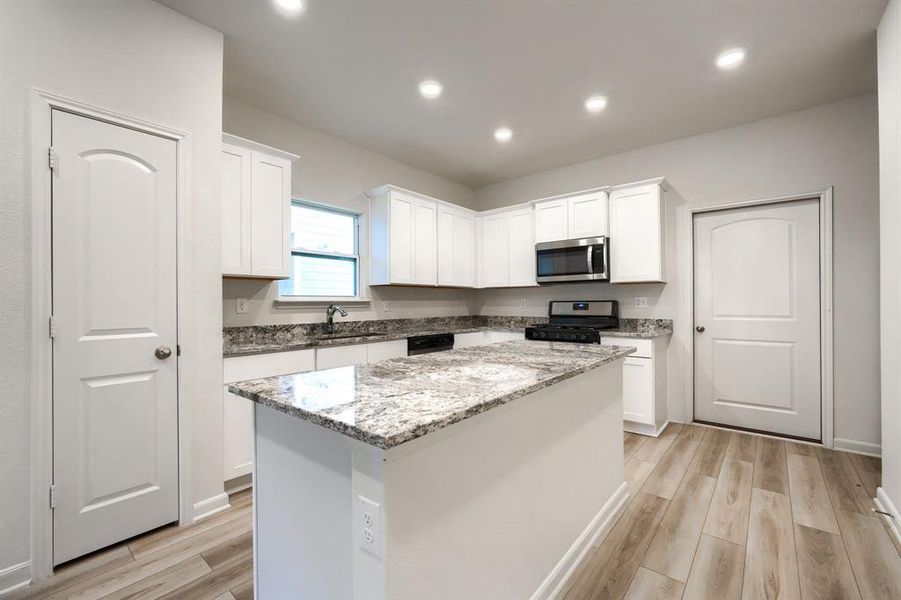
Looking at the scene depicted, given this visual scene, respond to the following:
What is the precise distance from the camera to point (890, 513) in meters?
2.04

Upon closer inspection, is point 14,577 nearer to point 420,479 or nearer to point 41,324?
point 41,324

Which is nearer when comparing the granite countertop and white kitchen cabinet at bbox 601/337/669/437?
the granite countertop

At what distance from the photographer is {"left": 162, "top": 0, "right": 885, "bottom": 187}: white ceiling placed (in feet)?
6.98

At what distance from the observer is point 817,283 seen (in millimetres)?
3217

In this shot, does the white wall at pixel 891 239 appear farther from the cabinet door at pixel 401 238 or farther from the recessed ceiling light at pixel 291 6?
the cabinet door at pixel 401 238

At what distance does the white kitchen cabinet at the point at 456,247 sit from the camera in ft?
14.7

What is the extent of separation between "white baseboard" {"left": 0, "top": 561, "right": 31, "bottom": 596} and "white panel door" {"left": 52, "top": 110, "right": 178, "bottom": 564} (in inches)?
3.6

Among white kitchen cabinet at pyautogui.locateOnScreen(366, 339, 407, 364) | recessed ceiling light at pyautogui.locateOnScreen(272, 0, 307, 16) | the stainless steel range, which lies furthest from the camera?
the stainless steel range

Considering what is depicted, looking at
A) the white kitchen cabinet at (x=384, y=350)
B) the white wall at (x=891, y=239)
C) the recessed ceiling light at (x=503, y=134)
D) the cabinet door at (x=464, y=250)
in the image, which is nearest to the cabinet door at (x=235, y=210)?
the white kitchen cabinet at (x=384, y=350)

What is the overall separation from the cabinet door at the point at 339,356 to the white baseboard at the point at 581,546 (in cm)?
168

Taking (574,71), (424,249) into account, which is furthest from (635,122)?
(424,249)

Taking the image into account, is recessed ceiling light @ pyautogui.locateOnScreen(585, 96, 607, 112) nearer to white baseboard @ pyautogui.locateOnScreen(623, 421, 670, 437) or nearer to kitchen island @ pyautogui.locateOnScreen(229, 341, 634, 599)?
kitchen island @ pyautogui.locateOnScreen(229, 341, 634, 599)

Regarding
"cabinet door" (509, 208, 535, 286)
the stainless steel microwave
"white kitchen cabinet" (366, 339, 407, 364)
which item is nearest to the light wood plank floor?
"white kitchen cabinet" (366, 339, 407, 364)

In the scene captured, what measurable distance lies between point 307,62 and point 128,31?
925 mm
